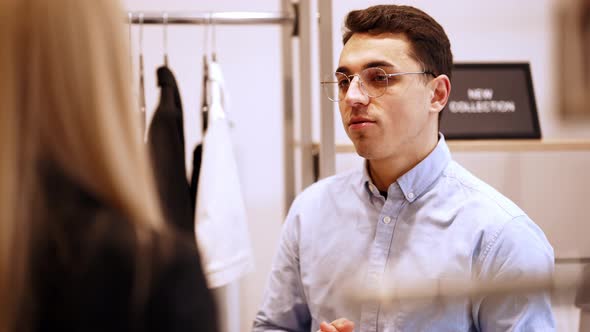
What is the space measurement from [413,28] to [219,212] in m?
0.62

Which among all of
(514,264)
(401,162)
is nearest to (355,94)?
(401,162)

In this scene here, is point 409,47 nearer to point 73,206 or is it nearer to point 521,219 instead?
point 521,219

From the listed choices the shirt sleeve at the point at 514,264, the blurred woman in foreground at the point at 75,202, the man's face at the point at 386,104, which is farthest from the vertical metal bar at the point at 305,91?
the blurred woman in foreground at the point at 75,202

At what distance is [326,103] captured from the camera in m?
1.54

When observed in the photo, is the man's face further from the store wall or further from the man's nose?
the store wall

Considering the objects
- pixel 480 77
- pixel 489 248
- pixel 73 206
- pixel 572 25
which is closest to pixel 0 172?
pixel 73 206

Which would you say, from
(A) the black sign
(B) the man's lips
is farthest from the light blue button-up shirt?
(A) the black sign

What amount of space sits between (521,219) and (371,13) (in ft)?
1.61

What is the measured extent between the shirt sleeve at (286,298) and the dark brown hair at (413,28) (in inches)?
16.9

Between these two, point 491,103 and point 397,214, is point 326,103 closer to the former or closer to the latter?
point 397,214

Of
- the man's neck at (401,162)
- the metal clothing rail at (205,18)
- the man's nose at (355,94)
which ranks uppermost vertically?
the metal clothing rail at (205,18)

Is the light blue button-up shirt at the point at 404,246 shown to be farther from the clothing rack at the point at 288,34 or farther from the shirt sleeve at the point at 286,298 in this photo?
the clothing rack at the point at 288,34

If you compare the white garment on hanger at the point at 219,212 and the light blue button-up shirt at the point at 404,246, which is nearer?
the light blue button-up shirt at the point at 404,246

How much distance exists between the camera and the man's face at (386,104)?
1.24 meters
